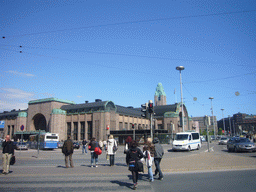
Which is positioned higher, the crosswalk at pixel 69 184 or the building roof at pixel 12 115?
the building roof at pixel 12 115

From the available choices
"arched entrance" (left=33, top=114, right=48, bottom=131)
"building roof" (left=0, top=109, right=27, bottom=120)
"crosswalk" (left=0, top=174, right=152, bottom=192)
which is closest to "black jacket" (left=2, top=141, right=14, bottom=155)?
"crosswalk" (left=0, top=174, right=152, bottom=192)

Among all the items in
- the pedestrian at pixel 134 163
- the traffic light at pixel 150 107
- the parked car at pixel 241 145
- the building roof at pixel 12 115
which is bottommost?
the parked car at pixel 241 145

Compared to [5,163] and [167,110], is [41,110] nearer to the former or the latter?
[167,110]

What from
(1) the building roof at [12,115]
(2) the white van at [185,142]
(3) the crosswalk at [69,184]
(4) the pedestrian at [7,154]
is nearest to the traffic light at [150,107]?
(3) the crosswalk at [69,184]

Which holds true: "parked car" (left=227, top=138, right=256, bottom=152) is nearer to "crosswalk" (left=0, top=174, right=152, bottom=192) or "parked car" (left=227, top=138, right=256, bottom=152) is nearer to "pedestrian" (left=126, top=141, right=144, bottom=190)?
"crosswalk" (left=0, top=174, right=152, bottom=192)

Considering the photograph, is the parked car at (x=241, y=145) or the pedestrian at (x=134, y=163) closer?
the pedestrian at (x=134, y=163)

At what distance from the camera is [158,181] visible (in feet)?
27.6

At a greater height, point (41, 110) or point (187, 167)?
point (41, 110)

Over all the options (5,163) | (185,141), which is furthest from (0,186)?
(185,141)

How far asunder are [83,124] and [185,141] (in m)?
41.8

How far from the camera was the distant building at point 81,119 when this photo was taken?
56969 mm

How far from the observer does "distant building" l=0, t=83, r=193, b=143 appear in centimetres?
5697

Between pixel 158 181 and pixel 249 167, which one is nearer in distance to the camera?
pixel 158 181

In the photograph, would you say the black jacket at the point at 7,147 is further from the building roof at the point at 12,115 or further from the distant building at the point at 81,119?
the building roof at the point at 12,115
